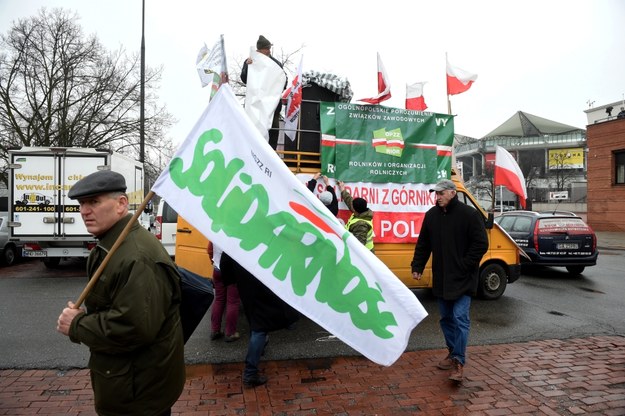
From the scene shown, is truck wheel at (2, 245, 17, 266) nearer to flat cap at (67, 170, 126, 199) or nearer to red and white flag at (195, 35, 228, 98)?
red and white flag at (195, 35, 228, 98)

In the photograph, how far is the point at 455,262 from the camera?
174 inches

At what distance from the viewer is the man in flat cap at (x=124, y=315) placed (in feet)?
6.47

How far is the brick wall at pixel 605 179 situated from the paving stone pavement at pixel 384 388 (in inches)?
1025

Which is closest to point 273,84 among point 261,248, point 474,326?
point 261,248

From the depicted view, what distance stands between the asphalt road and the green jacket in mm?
2888

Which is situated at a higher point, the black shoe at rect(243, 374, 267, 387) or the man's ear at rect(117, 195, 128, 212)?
the man's ear at rect(117, 195, 128, 212)

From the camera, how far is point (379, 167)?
6.73 m

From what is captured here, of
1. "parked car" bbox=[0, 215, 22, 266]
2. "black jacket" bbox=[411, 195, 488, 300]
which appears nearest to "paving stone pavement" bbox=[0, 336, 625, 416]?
"black jacket" bbox=[411, 195, 488, 300]

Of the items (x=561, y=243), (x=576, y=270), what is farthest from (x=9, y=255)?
(x=576, y=270)

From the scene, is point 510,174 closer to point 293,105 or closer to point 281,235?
point 293,105

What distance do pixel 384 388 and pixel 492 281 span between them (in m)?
4.68

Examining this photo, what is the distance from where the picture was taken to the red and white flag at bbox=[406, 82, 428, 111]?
7.63 meters

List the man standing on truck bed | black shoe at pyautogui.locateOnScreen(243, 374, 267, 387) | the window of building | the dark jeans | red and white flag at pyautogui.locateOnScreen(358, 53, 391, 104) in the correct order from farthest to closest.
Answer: the window of building, red and white flag at pyautogui.locateOnScreen(358, 53, 391, 104), the dark jeans, the man standing on truck bed, black shoe at pyautogui.locateOnScreen(243, 374, 267, 387)

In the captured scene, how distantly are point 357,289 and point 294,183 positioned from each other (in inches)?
30.1
